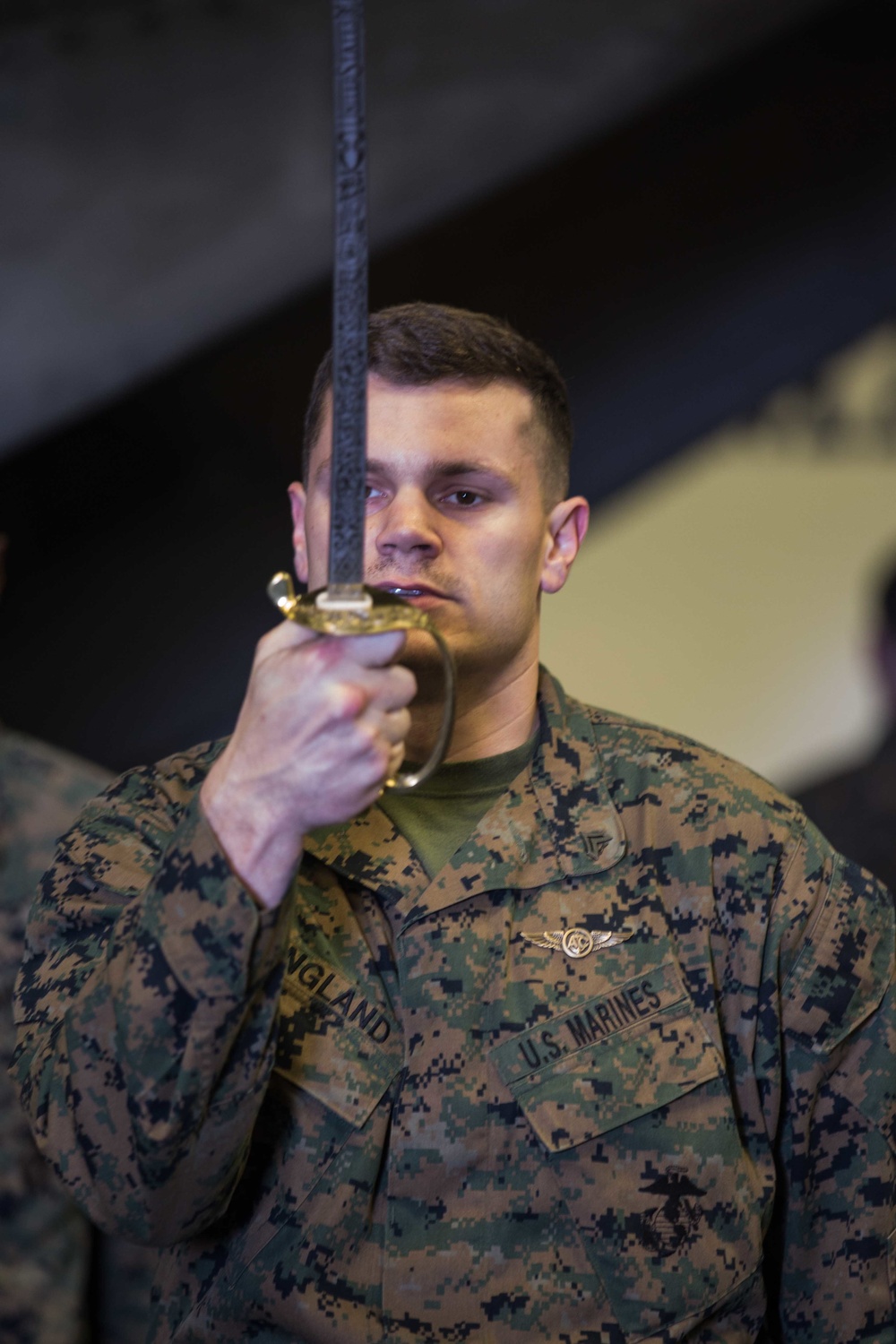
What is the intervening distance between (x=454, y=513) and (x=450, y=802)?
0.88 ft

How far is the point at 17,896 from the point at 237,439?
1.14 metres

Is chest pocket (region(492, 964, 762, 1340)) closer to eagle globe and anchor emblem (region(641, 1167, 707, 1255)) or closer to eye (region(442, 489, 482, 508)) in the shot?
eagle globe and anchor emblem (region(641, 1167, 707, 1255))

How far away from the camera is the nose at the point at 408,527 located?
44.1 inches

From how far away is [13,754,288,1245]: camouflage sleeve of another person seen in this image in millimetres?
896

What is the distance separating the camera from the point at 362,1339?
3.27 feet

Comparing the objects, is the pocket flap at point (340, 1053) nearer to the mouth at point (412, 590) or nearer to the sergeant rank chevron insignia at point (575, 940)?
the sergeant rank chevron insignia at point (575, 940)

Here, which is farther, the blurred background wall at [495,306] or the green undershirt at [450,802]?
the blurred background wall at [495,306]

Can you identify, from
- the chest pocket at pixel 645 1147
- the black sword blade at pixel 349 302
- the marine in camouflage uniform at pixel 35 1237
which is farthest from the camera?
the marine in camouflage uniform at pixel 35 1237

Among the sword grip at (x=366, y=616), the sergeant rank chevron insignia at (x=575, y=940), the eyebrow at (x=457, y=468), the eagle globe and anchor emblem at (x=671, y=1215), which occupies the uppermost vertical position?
the eyebrow at (x=457, y=468)

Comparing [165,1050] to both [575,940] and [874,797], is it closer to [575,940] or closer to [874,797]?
[575,940]

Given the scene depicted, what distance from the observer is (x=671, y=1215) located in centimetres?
105

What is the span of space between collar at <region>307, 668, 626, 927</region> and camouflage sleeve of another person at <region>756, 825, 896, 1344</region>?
0.18 meters

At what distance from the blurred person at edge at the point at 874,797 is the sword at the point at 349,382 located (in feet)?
6.07

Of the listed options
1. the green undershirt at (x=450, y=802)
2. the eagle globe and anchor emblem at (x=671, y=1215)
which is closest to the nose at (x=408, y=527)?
the green undershirt at (x=450, y=802)
